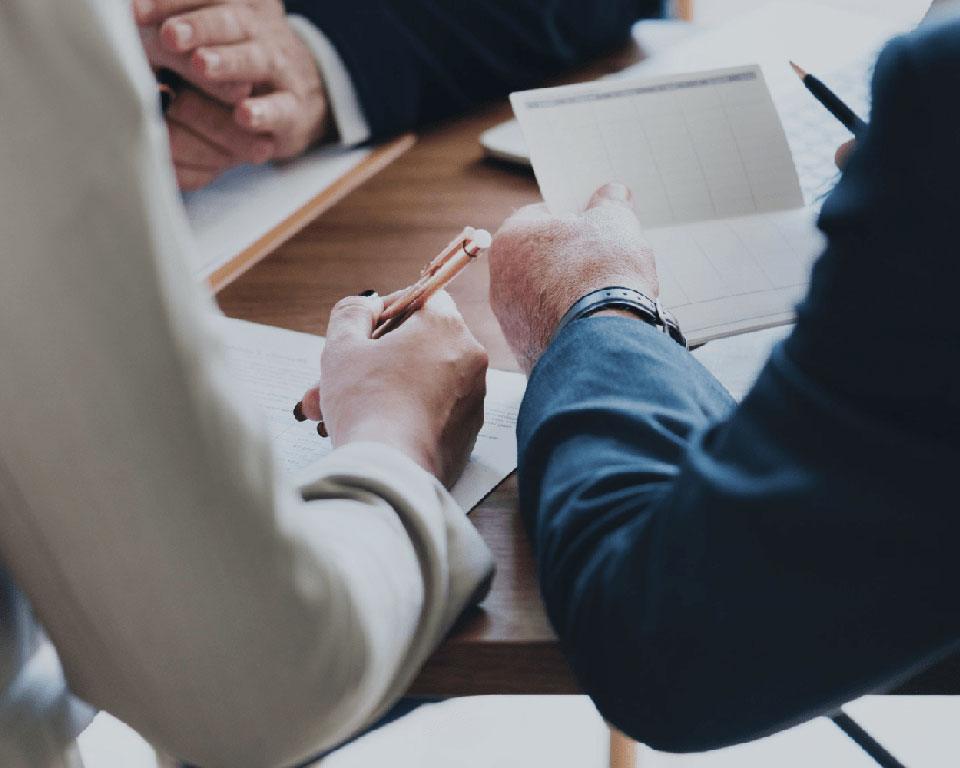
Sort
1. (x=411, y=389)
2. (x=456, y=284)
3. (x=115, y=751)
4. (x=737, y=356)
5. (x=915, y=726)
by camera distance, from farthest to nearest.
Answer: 1. (x=915, y=726)
2. (x=115, y=751)
3. (x=456, y=284)
4. (x=737, y=356)
5. (x=411, y=389)

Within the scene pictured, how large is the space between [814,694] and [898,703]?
1156 millimetres

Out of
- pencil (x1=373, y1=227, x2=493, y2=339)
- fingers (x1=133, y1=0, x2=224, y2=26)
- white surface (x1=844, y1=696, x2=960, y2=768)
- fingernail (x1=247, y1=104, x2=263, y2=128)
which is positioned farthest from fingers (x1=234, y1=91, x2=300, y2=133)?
white surface (x1=844, y1=696, x2=960, y2=768)

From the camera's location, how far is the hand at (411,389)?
604 mm

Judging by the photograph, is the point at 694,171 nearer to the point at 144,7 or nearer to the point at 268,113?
the point at 268,113

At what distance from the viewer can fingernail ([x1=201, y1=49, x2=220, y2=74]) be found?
1050 mm

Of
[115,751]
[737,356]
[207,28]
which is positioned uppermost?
[207,28]

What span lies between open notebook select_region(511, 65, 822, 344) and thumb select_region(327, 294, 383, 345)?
7.7 inches

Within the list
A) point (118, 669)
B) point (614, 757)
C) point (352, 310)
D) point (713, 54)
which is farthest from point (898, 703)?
point (118, 669)

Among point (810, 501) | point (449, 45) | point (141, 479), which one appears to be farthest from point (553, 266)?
point (449, 45)

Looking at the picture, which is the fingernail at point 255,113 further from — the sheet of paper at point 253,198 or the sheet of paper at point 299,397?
the sheet of paper at point 299,397

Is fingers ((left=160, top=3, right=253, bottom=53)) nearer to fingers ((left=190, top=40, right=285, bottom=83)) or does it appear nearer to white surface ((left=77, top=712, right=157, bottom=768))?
fingers ((left=190, top=40, right=285, bottom=83))

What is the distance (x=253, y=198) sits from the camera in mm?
1068

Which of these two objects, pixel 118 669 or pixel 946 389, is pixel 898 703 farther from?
pixel 118 669

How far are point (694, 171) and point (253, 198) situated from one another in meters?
0.43
